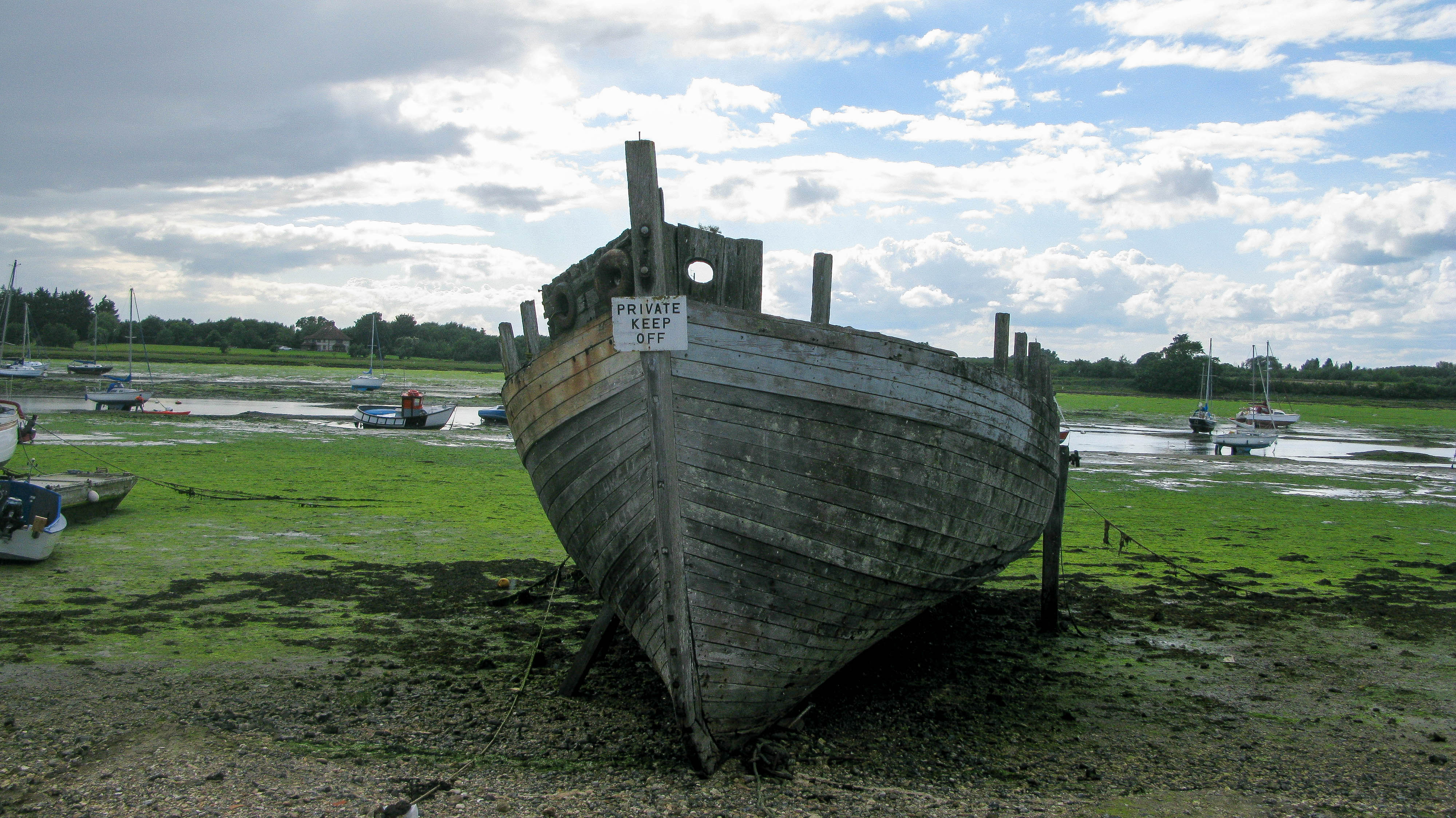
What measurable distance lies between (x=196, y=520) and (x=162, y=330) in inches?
3975

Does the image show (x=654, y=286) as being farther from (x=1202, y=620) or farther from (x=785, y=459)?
(x=1202, y=620)

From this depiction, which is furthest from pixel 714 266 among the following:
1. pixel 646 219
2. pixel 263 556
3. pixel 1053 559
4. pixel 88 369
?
pixel 88 369

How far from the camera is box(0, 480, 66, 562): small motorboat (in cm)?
796

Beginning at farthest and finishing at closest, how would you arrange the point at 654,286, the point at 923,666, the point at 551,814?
the point at 923,666 → the point at 654,286 → the point at 551,814

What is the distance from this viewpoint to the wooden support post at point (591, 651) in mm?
5609

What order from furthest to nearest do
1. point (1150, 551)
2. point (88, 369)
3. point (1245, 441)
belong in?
point (88, 369), point (1245, 441), point (1150, 551)

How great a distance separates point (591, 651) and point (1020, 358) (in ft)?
12.5

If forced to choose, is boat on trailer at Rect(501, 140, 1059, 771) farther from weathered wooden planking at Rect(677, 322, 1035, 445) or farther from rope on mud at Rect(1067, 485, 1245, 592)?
rope on mud at Rect(1067, 485, 1245, 592)

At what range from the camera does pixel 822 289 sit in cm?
461

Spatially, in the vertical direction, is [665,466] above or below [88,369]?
above

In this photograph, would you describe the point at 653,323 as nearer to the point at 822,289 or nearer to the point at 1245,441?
the point at 822,289

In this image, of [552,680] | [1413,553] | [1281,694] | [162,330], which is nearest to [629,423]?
[552,680]

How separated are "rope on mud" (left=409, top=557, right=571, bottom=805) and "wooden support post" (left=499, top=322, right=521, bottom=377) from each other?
5.53ft

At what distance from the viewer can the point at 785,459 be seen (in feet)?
14.3
